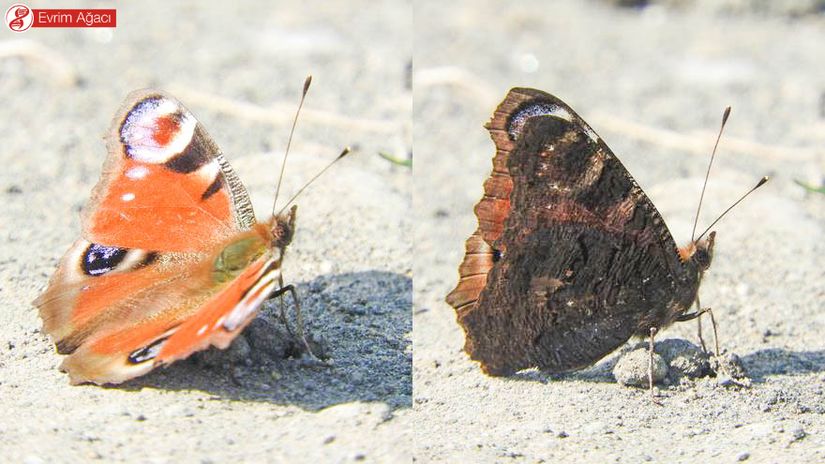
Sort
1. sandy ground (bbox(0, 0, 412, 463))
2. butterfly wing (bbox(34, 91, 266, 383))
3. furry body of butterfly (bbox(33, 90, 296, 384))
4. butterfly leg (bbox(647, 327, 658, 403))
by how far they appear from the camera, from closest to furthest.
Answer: sandy ground (bbox(0, 0, 412, 463)), furry body of butterfly (bbox(33, 90, 296, 384)), butterfly wing (bbox(34, 91, 266, 383)), butterfly leg (bbox(647, 327, 658, 403))

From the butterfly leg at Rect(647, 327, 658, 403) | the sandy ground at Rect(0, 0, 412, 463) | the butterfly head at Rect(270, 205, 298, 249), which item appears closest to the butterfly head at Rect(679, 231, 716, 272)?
the butterfly leg at Rect(647, 327, 658, 403)

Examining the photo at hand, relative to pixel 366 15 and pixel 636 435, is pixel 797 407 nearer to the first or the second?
→ pixel 636 435

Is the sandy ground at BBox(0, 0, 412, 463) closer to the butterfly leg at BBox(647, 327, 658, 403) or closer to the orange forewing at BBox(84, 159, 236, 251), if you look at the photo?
the orange forewing at BBox(84, 159, 236, 251)

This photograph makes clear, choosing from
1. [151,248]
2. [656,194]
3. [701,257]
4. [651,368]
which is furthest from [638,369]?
[656,194]

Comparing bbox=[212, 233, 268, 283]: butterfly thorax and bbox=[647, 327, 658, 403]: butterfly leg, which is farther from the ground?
bbox=[212, 233, 268, 283]: butterfly thorax

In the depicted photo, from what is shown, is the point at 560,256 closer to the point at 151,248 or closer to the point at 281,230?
the point at 281,230

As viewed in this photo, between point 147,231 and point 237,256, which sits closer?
point 237,256

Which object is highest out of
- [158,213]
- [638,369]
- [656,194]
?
[656,194]
